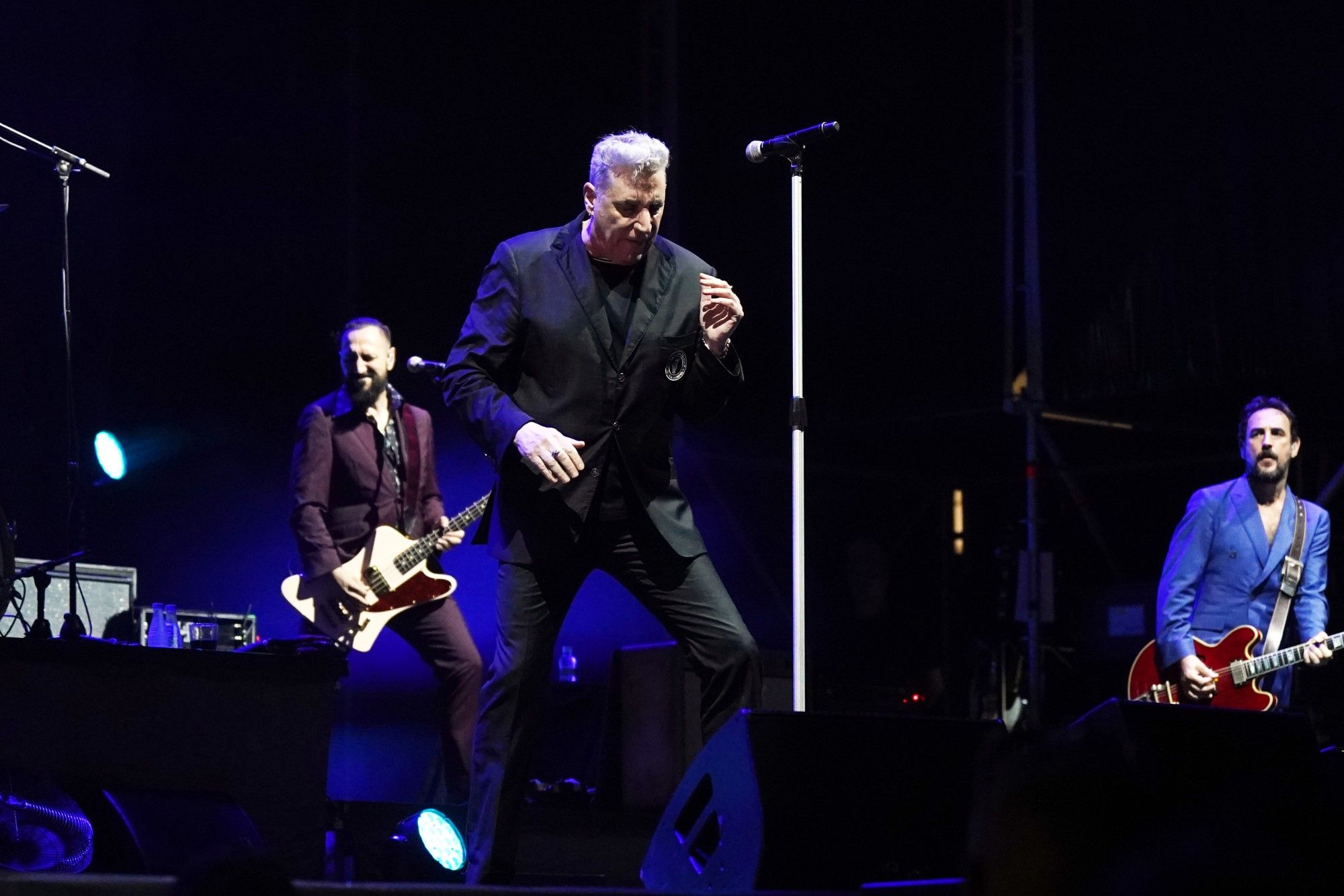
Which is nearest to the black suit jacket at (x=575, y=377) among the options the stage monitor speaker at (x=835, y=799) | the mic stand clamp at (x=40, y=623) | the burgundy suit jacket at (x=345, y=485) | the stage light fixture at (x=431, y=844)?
the stage monitor speaker at (x=835, y=799)

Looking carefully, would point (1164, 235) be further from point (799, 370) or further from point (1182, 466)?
point (799, 370)

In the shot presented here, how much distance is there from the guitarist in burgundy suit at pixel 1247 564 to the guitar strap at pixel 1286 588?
23 mm

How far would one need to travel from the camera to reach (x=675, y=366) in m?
3.76

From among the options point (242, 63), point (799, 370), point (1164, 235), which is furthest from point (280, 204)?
point (1164, 235)

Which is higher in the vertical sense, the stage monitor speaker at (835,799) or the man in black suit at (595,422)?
the man in black suit at (595,422)

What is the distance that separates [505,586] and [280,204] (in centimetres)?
460

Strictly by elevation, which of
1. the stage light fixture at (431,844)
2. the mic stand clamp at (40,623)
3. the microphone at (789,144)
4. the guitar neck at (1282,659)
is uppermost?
the microphone at (789,144)

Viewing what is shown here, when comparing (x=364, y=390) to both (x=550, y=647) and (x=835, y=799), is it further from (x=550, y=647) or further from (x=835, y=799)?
(x=835, y=799)

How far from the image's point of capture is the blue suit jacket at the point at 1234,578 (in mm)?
6230

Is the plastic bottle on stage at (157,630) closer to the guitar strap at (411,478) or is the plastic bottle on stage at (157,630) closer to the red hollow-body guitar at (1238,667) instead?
the guitar strap at (411,478)

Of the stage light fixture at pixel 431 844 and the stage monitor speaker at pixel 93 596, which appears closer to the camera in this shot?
the stage light fixture at pixel 431 844

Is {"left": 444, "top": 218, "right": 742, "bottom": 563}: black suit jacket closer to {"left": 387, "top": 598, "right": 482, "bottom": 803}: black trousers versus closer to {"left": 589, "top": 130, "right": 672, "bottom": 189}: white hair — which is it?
{"left": 589, "top": 130, "right": 672, "bottom": 189}: white hair

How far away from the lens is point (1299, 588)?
6.23 m

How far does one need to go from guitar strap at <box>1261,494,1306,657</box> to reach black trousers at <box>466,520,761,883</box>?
11.2 ft
